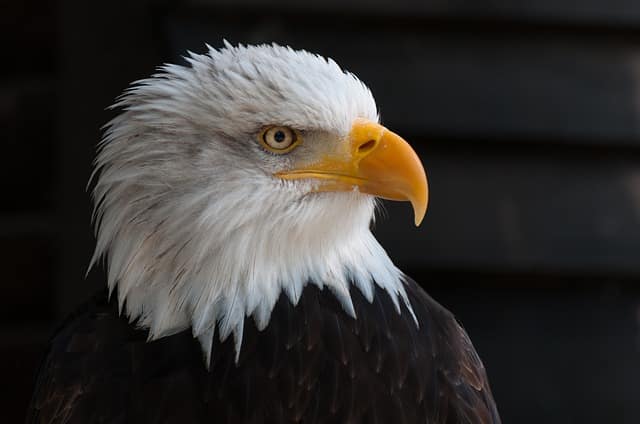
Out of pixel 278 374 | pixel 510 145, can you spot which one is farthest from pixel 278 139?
pixel 510 145

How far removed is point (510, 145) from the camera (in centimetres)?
285

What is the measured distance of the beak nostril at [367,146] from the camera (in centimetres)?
188

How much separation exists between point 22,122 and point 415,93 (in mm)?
1478

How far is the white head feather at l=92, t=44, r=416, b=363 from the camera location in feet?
6.15

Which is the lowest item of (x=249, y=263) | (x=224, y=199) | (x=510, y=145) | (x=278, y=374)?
(x=278, y=374)

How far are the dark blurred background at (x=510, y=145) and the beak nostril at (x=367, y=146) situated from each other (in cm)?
90

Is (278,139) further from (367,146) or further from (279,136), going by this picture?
(367,146)

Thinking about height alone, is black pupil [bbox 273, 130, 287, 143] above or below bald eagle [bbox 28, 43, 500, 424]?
above

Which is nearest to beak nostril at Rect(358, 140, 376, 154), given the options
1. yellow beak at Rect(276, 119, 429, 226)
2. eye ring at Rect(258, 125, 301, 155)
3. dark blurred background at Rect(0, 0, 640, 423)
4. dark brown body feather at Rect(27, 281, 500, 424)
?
yellow beak at Rect(276, 119, 429, 226)

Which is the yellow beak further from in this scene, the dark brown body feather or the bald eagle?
the dark brown body feather

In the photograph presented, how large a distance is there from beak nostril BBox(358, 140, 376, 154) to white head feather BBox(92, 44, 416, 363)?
4cm

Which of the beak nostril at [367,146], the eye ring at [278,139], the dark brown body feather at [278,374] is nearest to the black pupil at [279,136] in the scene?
the eye ring at [278,139]

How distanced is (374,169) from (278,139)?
190mm

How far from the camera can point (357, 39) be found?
2.78 meters
